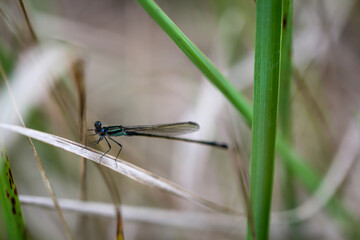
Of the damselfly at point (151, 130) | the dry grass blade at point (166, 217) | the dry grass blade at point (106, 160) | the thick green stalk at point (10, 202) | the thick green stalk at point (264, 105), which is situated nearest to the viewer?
the thick green stalk at point (264, 105)

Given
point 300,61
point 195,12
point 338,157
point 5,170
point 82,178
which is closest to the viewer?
point 5,170

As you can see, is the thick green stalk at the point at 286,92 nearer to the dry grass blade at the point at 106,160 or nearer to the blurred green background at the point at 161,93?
Answer: the blurred green background at the point at 161,93

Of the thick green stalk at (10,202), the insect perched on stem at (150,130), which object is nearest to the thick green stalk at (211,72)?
the insect perched on stem at (150,130)

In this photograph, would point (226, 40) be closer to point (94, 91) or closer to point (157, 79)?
point (157, 79)

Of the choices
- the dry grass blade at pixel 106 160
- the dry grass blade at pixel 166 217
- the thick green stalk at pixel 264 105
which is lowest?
the dry grass blade at pixel 166 217

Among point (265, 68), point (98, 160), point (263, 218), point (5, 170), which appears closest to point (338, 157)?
point (263, 218)

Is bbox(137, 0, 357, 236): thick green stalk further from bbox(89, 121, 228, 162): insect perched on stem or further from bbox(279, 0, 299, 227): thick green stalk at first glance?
bbox(89, 121, 228, 162): insect perched on stem

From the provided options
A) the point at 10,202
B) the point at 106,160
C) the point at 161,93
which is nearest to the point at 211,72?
the point at 106,160

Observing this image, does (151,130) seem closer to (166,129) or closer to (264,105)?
(166,129)

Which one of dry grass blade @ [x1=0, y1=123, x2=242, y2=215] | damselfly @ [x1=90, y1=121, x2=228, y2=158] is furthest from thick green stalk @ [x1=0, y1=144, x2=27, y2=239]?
damselfly @ [x1=90, y1=121, x2=228, y2=158]
